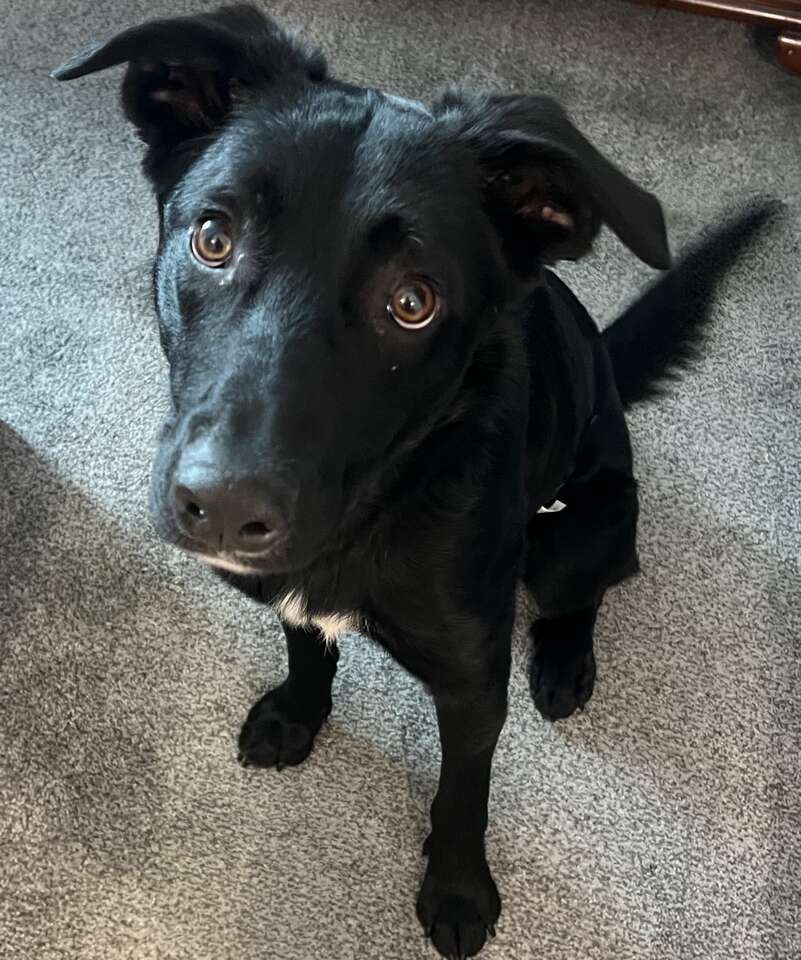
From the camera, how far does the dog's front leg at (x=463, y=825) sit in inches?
59.3

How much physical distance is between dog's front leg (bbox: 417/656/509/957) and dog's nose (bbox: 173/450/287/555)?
0.49m

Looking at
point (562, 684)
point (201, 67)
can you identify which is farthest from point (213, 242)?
point (562, 684)

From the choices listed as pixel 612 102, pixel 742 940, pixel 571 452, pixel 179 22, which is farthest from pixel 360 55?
pixel 742 940

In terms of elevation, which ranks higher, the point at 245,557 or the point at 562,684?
the point at 245,557

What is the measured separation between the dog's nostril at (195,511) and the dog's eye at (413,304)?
31 cm

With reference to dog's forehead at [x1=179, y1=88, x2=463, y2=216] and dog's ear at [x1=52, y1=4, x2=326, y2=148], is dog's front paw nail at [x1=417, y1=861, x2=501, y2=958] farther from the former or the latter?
dog's ear at [x1=52, y1=4, x2=326, y2=148]

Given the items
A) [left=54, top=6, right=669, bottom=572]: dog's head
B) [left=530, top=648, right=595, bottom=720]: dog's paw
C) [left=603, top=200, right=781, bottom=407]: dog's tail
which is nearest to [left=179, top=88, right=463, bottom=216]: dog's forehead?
[left=54, top=6, right=669, bottom=572]: dog's head

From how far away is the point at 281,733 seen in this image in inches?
72.3

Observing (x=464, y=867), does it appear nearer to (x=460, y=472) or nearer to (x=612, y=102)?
(x=460, y=472)

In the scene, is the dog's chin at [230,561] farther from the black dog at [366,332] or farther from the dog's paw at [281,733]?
the dog's paw at [281,733]

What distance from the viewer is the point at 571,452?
1.75 metres

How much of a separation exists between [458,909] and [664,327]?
3.60 ft

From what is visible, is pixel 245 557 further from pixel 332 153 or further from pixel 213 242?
pixel 332 153

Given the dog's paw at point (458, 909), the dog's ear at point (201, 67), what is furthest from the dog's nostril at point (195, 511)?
the dog's paw at point (458, 909)
